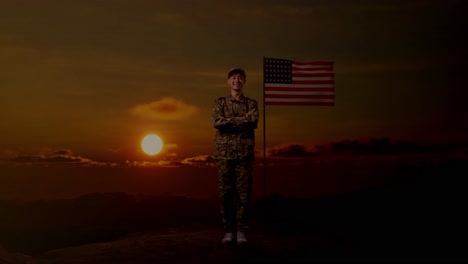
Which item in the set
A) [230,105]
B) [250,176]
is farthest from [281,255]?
[230,105]

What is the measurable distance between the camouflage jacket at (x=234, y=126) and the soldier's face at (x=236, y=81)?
0.49 ft

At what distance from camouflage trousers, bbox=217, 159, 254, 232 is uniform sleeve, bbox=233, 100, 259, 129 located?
1.33 feet

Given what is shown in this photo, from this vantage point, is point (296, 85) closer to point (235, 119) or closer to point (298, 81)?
point (298, 81)

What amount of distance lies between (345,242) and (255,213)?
2807 millimetres

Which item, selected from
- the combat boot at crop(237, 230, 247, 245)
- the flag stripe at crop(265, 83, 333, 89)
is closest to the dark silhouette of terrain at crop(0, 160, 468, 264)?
the combat boot at crop(237, 230, 247, 245)

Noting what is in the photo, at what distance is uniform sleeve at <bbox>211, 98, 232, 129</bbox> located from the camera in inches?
222

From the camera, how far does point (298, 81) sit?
8.56 m

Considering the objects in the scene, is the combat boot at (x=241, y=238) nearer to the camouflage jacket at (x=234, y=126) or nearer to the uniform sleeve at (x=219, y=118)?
the camouflage jacket at (x=234, y=126)

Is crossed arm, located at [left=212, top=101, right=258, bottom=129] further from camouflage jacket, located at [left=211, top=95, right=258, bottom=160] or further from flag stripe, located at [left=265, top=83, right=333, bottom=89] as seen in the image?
flag stripe, located at [left=265, top=83, right=333, bottom=89]

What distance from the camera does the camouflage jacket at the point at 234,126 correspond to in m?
5.65

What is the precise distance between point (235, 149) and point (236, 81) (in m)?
0.78

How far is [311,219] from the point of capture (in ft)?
27.4

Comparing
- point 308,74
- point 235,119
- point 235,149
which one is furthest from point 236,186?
point 308,74

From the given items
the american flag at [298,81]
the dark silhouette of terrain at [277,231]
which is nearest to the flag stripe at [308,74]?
the american flag at [298,81]
